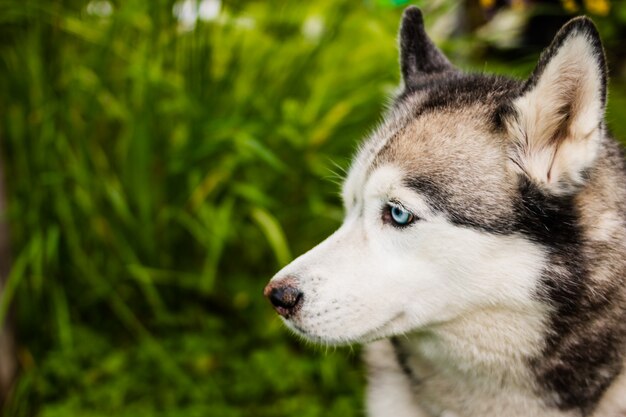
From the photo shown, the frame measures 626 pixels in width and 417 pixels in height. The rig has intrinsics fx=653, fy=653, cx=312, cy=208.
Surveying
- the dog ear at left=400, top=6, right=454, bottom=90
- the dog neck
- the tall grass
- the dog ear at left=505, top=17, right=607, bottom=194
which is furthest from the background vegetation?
the dog ear at left=505, top=17, right=607, bottom=194

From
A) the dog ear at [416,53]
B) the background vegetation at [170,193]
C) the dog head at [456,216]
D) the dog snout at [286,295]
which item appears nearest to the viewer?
the dog head at [456,216]

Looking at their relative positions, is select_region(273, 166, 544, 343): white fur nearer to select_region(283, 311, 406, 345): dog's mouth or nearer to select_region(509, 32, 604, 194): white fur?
select_region(283, 311, 406, 345): dog's mouth

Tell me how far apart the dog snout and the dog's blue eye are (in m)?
0.35

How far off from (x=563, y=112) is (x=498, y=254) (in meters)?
0.43

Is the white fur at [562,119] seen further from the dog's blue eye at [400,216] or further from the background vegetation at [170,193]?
the background vegetation at [170,193]

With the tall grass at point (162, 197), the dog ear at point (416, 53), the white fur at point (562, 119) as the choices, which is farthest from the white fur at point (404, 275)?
the tall grass at point (162, 197)

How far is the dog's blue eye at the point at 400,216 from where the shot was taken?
189cm

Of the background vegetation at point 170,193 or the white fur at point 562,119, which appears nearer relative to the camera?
the white fur at point 562,119

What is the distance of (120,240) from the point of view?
3.38 metres

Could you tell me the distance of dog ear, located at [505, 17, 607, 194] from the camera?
1651 millimetres

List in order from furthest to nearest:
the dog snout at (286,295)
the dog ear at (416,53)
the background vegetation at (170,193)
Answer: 1. the background vegetation at (170,193)
2. the dog ear at (416,53)
3. the dog snout at (286,295)

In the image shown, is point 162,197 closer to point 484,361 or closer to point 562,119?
point 484,361

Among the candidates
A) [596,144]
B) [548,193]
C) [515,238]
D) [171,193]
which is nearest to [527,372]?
[515,238]

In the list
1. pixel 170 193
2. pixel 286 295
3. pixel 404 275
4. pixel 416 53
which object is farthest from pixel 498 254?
pixel 170 193
